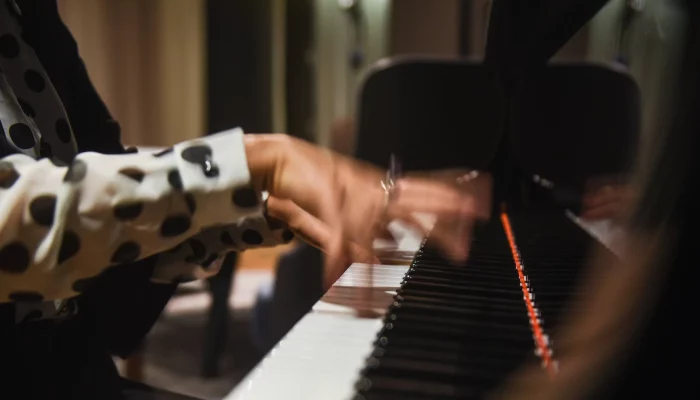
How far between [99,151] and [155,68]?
2.47 m

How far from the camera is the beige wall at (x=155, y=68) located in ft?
9.29

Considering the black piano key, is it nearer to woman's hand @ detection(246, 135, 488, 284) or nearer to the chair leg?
woman's hand @ detection(246, 135, 488, 284)

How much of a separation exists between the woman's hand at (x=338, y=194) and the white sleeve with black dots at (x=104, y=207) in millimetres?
18

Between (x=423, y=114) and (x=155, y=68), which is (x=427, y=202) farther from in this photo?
(x=155, y=68)

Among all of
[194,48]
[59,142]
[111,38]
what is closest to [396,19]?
[194,48]

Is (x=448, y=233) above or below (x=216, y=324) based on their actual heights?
above

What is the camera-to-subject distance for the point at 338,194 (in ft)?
1.46

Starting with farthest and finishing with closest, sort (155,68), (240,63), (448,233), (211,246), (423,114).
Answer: (240,63), (155,68), (423,114), (211,246), (448,233)

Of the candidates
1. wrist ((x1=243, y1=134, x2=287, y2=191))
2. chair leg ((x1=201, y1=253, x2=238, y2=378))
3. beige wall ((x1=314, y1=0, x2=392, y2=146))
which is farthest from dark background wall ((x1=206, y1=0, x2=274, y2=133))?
wrist ((x1=243, y1=134, x2=287, y2=191))

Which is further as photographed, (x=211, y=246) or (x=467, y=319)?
(x=211, y=246)

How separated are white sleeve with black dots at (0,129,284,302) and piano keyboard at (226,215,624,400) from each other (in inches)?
4.4

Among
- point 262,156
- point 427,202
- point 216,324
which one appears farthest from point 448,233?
point 216,324

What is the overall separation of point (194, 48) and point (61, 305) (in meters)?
2.62

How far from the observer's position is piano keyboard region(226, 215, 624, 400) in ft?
1.11
